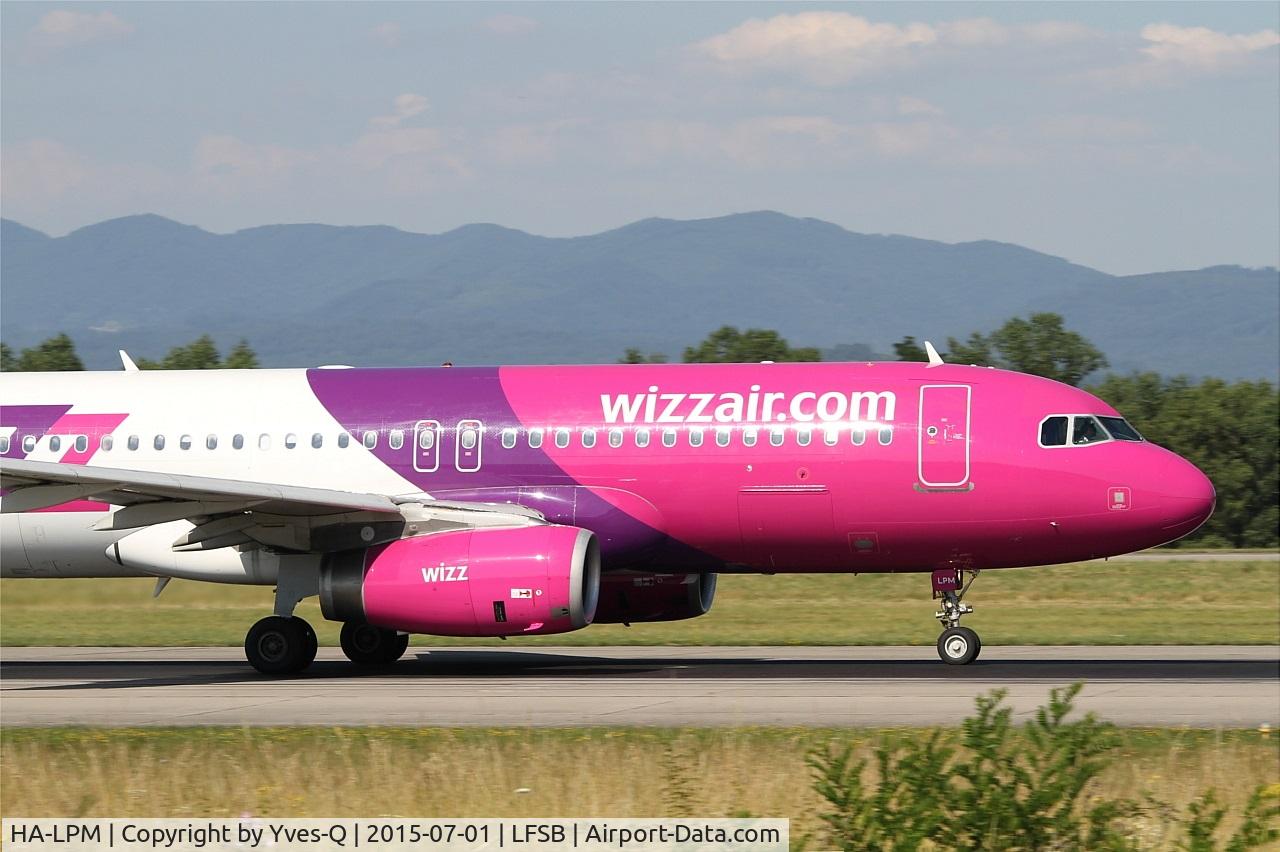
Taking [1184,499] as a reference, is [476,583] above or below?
below

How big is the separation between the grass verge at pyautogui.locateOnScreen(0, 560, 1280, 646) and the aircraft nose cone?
5.68 m

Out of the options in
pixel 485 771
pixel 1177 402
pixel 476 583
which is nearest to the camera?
pixel 485 771

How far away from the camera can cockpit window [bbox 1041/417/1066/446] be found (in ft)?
77.8

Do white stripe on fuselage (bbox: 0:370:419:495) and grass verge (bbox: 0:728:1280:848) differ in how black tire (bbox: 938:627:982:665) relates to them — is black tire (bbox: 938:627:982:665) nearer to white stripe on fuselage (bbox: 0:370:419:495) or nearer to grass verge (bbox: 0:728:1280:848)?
grass verge (bbox: 0:728:1280:848)

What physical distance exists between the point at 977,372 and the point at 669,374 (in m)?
4.44

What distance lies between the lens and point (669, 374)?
2542 centimetres

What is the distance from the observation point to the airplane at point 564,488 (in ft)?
75.2

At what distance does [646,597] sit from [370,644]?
432 centimetres

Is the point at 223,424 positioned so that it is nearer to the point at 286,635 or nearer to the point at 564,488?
the point at 286,635

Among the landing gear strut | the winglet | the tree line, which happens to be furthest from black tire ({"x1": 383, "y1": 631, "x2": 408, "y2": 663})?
the tree line

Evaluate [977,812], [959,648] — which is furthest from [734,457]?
[977,812]

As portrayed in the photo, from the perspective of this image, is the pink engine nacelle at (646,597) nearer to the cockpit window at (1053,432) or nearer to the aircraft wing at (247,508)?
the aircraft wing at (247,508)

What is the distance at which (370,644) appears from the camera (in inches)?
1040

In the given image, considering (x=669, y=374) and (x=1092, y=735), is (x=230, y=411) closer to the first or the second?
(x=669, y=374)
